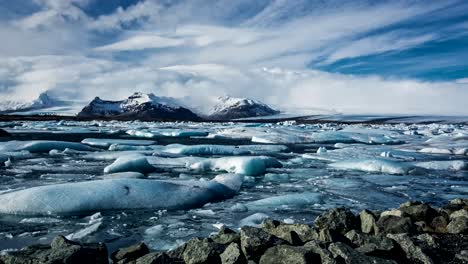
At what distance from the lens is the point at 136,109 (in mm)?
118000

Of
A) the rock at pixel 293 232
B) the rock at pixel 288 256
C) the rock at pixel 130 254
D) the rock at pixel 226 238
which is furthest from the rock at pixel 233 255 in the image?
the rock at pixel 130 254

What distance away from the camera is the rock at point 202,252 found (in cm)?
333

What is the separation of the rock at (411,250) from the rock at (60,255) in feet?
7.83

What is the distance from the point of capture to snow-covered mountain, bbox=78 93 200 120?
112 meters

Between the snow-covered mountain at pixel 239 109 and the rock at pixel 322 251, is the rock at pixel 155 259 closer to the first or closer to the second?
the rock at pixel 322 251

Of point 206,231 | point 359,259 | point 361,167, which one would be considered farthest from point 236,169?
point 359,259

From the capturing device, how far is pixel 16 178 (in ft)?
25.8

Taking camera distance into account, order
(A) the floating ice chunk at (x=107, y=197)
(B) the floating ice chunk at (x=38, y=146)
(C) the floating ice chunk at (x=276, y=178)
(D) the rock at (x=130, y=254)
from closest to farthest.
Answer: (D) the rock at (x=130, y=254) < (A) the floating ice chunk at (x=107, y=197) < (C) the floating ice chunk at (x=276, y=178) < (B) the floating ice chunk at (x=38, y=146)

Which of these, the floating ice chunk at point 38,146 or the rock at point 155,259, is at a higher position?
the floating ice chunk at point 38,146

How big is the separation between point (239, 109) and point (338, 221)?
493ft

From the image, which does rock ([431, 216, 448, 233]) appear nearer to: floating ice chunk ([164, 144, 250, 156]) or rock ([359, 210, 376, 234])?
rock ([359, 210, 376, 234])

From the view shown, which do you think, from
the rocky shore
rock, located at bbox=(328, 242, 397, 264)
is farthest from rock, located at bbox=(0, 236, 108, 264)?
rock, located at bbox=(328, 242, 397, 264)

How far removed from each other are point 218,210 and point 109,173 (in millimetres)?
3943

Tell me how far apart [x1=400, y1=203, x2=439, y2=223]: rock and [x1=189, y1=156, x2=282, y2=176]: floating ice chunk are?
14.6 feet
